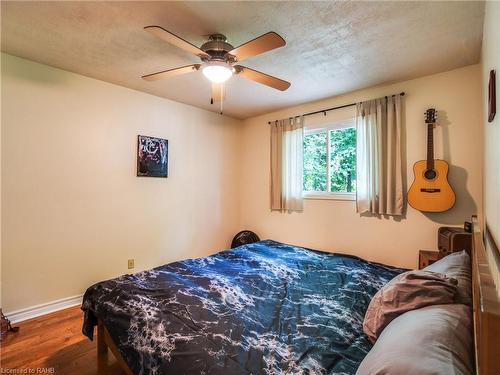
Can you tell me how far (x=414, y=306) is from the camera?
1051 mm

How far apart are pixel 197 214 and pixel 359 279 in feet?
8.01

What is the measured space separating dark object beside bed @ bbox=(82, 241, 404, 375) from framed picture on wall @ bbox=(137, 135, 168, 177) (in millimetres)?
1448

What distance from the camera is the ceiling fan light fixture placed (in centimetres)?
186

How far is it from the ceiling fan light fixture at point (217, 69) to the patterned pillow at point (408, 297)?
174 cm

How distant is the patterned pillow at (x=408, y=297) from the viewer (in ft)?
3.41

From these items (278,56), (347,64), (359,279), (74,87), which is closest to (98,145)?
(74,87)

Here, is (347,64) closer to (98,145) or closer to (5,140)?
(98,145)

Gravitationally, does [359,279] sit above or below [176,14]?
below

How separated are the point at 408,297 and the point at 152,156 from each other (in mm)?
3018

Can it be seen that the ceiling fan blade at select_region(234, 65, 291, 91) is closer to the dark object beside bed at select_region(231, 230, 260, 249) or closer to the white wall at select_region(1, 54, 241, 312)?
the white wall at select_region(1, 54, 241, 312)

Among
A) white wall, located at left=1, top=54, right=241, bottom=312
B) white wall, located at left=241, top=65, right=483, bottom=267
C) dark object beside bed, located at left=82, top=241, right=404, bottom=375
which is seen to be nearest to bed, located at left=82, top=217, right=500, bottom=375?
dark object beside bed, located at left=82, top=241, right=404, bottom=375

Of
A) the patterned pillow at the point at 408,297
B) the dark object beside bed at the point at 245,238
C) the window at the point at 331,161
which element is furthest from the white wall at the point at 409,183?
the patterned pillow at the point at 408,297

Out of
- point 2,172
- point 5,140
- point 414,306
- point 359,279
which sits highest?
point 5,140

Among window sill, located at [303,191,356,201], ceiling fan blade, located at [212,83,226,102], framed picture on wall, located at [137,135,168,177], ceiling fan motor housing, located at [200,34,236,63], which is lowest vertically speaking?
window sill, located at [303,191,356,201]
